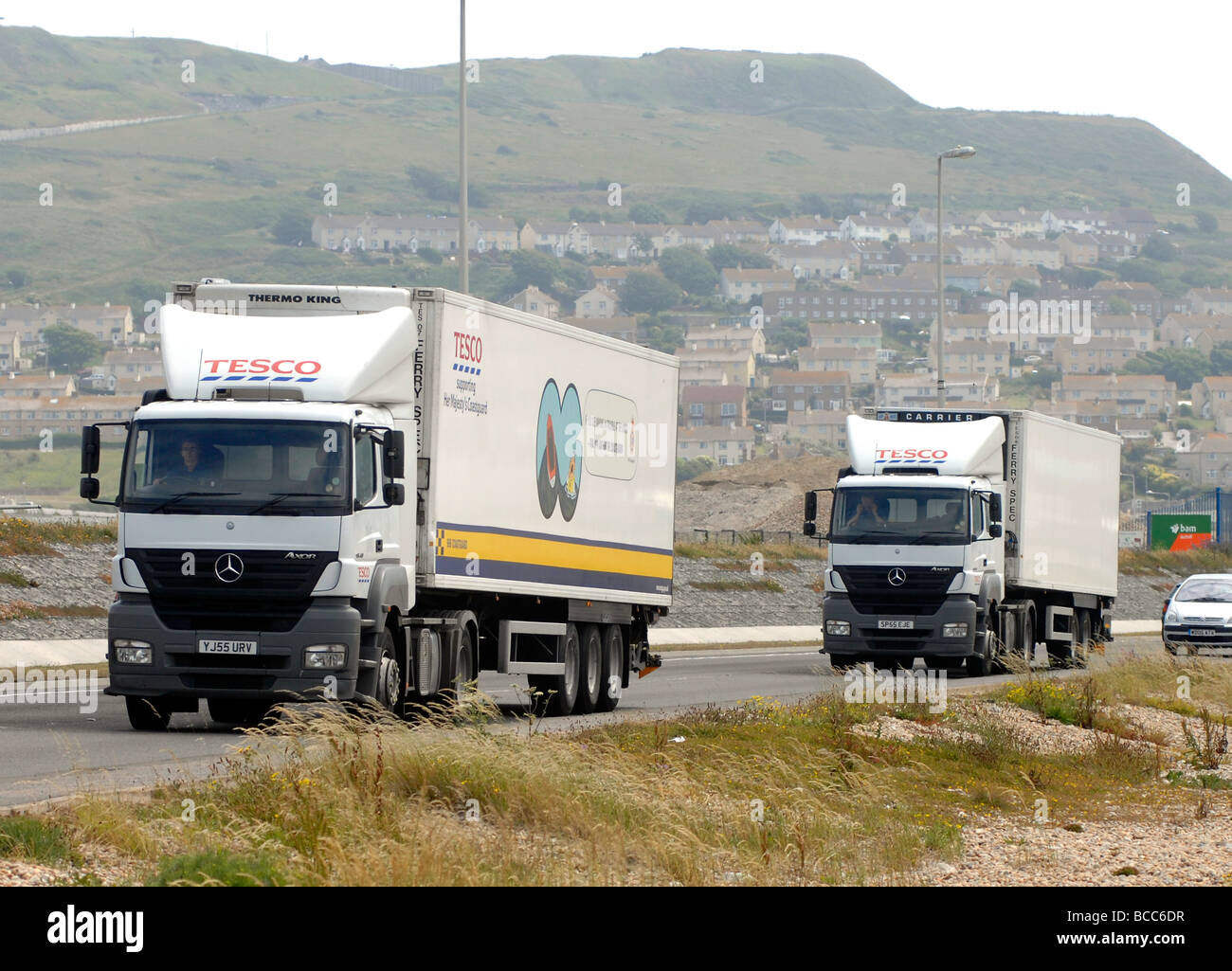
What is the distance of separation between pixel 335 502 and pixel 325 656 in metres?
1.29

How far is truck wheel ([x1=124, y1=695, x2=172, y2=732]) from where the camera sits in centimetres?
1722

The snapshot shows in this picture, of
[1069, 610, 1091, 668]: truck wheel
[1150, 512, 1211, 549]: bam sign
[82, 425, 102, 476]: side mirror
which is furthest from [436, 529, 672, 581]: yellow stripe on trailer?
[1150, 512, 1211, 549]: bam sign

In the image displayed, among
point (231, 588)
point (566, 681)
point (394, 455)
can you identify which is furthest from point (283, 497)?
point (566, 681)

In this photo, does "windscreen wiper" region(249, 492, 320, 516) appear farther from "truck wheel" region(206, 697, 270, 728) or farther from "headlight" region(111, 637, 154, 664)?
"truck wheel" region(206, 697, 270, 728)

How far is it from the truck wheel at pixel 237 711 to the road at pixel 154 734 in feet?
0.50

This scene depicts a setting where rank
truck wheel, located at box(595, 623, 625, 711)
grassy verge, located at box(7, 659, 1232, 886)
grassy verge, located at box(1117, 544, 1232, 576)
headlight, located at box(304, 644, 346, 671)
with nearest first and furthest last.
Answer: grassy verge, located at box(7, 659, 1232, 886) → headlight, located at box(304, 644, 346, 671) → truck wheel, located at box(595, 623, 625, 711) → grassy verge, located at box(1117, 544, 1232, 576)

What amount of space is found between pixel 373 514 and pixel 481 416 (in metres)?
2.35

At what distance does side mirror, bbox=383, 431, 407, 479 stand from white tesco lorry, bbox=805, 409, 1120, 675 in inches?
469

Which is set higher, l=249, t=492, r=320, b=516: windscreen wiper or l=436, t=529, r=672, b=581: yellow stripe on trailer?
l=249, t=492, r=320, b=516: windscreen wiper

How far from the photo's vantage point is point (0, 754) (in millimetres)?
15023

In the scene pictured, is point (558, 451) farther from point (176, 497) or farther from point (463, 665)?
point (176, 497)

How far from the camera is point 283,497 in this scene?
52.1 ft
